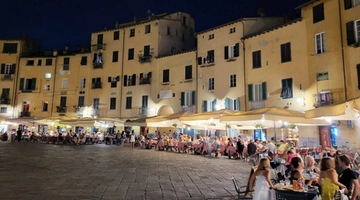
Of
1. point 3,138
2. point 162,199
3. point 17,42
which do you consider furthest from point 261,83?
point 17,42

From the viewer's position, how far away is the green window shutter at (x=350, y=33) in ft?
55.2

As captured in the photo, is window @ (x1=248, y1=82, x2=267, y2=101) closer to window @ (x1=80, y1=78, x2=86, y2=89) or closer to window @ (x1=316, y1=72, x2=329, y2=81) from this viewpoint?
window @ (x1=316, y1=72, x2=329, y2=81)

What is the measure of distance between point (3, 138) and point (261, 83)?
2844cm

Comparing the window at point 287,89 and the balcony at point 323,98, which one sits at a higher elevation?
the window at point 287,89

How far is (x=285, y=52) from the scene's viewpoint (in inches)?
822

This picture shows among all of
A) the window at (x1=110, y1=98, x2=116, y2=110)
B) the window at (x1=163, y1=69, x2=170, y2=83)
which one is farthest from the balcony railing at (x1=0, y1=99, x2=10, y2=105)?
the window at (x1=163, y1=69, x2=170, y2=83)

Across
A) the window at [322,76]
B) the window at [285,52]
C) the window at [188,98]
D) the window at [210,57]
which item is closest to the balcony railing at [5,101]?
the window at [188,98]

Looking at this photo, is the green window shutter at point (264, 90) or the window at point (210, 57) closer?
the green window shutter at point (264, 90)

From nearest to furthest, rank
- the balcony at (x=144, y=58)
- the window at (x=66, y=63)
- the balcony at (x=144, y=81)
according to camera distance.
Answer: the balcony at (x=144, y=81) < the balcony at (x=144, y=58) < the window at (x=66, y=63)

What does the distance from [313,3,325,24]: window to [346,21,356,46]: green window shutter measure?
6.30 feet

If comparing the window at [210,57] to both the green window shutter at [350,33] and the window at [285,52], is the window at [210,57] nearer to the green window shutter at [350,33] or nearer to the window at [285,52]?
the window at [285,52]

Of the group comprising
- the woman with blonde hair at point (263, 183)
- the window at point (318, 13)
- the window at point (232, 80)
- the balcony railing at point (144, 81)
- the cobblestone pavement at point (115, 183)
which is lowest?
the cobblestone pavement at point (115, 183)

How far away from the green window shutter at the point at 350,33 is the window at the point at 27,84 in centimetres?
3624

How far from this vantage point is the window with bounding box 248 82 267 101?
2205 cm
